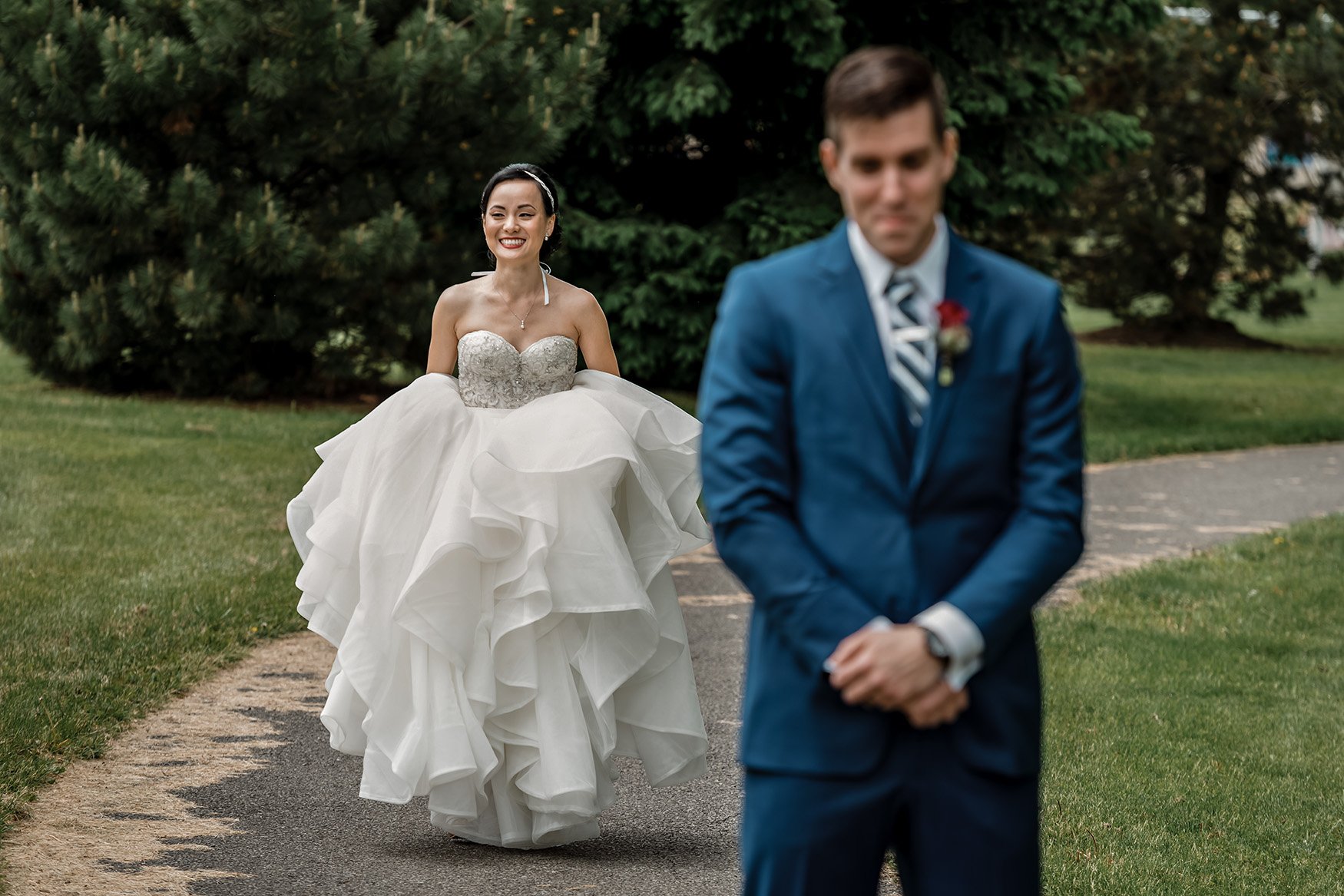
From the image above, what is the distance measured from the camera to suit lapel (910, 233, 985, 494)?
2553mm

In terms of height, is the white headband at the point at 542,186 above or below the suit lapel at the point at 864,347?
above

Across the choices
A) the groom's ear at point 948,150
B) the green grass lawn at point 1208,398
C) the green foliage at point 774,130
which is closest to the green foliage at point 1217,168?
the green grass lawn at point 1208,398

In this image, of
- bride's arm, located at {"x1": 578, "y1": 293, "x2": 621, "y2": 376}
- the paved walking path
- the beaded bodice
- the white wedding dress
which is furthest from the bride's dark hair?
the paved walking path

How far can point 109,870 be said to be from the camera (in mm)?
5066

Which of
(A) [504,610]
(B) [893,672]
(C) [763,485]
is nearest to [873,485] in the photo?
(C) [763,485]

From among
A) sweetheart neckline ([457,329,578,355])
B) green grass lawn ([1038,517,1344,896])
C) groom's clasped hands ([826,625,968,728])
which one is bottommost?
green grass lawn ([1038,517,1344,896])

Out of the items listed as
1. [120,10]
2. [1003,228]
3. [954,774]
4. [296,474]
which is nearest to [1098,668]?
[954,774]

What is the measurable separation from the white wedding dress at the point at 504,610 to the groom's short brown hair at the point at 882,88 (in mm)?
2871

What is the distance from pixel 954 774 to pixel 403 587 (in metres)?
2.99

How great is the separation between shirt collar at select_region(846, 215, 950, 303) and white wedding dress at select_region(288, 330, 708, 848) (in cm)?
275

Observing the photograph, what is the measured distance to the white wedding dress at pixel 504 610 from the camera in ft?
17.1

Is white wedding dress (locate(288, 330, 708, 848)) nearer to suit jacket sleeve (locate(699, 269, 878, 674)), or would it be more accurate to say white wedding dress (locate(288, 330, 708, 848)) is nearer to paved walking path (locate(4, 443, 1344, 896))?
paved walking path (locate(4, 443, 1344, 896))

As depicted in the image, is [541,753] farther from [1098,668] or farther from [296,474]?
[296,474]

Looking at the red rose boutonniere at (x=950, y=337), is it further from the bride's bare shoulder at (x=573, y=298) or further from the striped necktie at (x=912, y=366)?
the bride's bare shoulder at (x=573, y=298)
